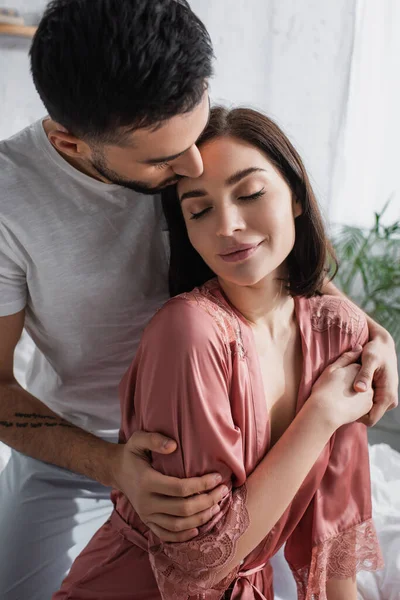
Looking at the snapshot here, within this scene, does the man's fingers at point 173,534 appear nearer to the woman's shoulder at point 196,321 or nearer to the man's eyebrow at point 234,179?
the woman's shoulder at point 196,321

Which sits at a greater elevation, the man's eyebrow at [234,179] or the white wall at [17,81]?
the man's eyebrow at [234,179]

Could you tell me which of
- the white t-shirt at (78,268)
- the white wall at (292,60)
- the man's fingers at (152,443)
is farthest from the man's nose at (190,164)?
the white wall at (292,60)

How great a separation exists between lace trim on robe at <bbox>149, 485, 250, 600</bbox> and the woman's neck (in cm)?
33

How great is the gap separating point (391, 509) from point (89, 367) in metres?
0.94

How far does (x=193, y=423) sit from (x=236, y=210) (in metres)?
0.38

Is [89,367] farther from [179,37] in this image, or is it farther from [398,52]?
[398,52]

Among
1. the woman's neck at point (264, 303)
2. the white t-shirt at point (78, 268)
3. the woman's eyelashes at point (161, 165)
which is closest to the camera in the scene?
the woman's eyelashes at point (161, 165)

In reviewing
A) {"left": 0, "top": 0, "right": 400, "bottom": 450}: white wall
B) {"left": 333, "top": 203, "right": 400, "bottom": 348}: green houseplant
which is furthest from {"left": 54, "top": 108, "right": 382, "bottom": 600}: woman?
{"left": 0, "top": 0, "right": 400, "bottom": 450}: white wall

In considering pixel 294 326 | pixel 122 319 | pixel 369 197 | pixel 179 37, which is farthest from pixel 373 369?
pixel 369 197

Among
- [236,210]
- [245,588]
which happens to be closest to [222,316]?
[236,210]

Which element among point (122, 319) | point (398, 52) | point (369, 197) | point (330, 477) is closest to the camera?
point (330, 477)

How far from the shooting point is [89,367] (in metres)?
1.56

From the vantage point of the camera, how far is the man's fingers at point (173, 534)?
1.04 metres

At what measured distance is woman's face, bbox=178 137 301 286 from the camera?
1.11 meters
